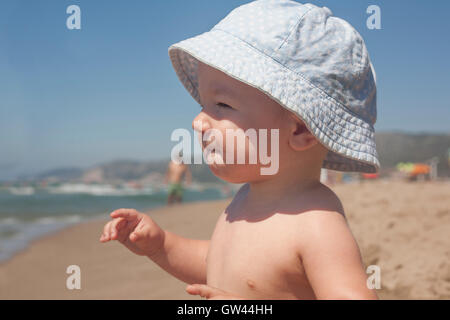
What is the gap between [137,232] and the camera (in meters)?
1.68

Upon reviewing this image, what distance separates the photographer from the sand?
2.72m

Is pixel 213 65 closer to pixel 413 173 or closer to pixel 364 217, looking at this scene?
pixel 364 217

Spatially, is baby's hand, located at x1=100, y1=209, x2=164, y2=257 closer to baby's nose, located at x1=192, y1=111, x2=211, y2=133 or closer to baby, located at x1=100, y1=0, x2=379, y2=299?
baby, located at x1=100, y1=0, x2=379, y2=299

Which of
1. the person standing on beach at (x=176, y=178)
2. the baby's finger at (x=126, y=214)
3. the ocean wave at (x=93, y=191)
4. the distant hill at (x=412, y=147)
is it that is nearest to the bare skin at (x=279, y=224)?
the baby's finger at (x=126, y=214)

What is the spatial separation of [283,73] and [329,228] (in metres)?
0.48

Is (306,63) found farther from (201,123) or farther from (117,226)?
(117,226)

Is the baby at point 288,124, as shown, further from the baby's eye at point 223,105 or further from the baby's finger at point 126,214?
the baby's finger at point 126,214

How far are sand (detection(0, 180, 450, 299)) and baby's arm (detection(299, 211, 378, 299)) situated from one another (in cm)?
149

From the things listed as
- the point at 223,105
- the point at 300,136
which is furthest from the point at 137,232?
the point at 300,136

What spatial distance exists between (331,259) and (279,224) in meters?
0.21

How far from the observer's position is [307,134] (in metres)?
1.36

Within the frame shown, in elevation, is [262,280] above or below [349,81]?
below

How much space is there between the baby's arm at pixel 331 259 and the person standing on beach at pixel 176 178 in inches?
384
